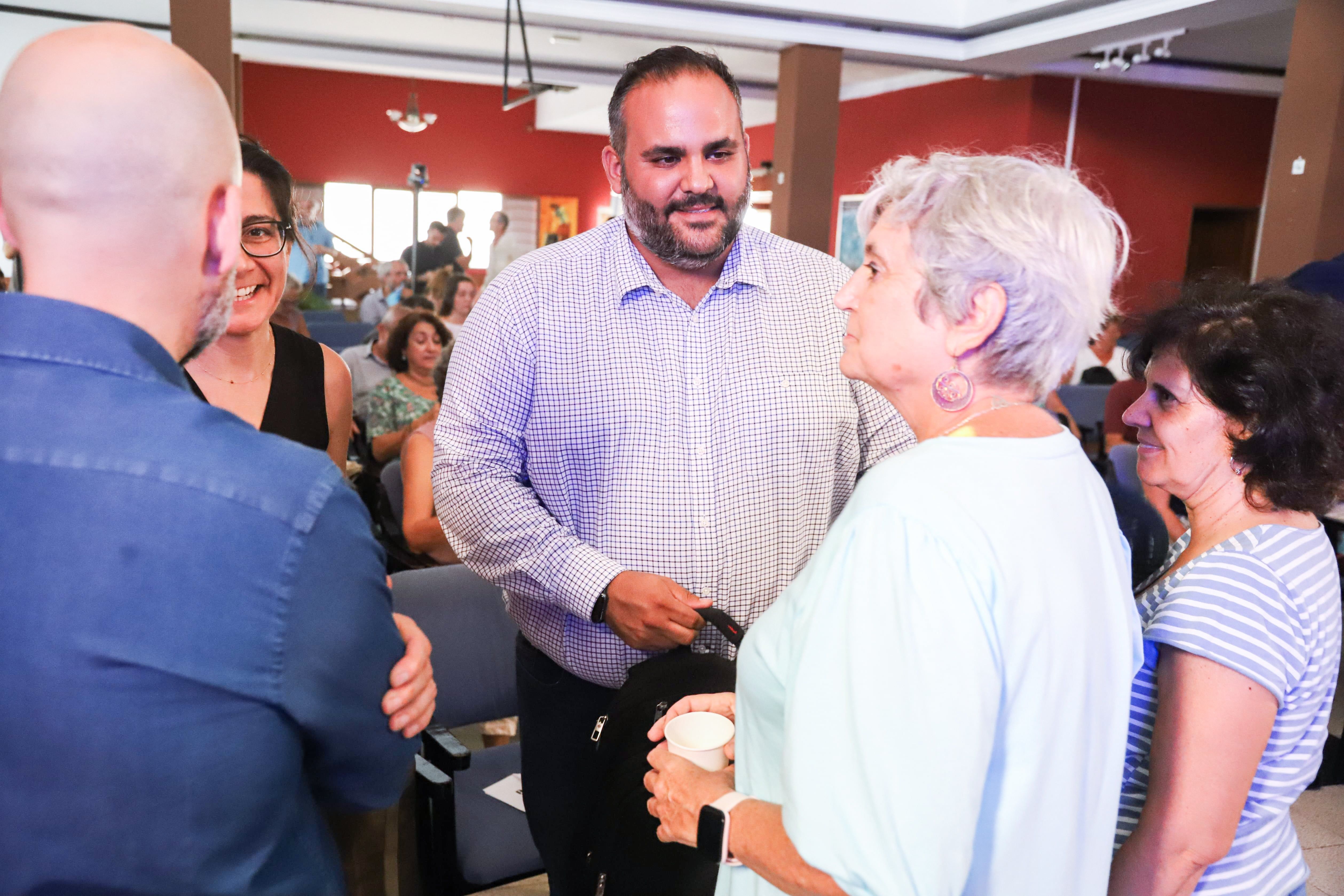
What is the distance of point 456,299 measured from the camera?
678 cm

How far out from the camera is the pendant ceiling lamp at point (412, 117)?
34.9ft

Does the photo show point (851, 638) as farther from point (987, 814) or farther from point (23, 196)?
point (23, 196)

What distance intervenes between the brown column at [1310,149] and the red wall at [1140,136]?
9.49 feet

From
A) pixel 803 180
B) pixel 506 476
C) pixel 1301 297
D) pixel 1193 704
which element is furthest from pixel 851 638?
pixel 803 180

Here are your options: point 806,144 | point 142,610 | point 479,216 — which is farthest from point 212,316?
point 479,216

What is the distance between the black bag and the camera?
1.39 m

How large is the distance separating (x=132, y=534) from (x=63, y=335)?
165 millimetres

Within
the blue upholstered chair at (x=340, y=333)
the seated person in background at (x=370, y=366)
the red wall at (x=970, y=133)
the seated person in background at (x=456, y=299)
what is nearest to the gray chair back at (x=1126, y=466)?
the seated person in background at (x=370, y=366)

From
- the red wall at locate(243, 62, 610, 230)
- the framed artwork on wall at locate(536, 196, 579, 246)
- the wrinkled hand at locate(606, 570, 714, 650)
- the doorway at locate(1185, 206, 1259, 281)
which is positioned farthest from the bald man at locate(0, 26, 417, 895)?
the framed artwork on wall at locate(536, 196, 579, 246)

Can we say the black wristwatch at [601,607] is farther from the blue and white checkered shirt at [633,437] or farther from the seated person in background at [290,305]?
the seated person in background at [290,305]

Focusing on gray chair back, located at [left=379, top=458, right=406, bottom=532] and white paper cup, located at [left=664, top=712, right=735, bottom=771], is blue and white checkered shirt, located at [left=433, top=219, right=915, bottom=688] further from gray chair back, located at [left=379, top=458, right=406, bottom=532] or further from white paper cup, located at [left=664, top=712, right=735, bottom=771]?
gray chair back, located at [left=379, top=458, right=406, bottom=532]

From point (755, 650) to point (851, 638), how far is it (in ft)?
0.57

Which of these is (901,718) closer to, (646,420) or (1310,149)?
(646,420)

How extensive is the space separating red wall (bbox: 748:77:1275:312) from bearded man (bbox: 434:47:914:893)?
768 cm
